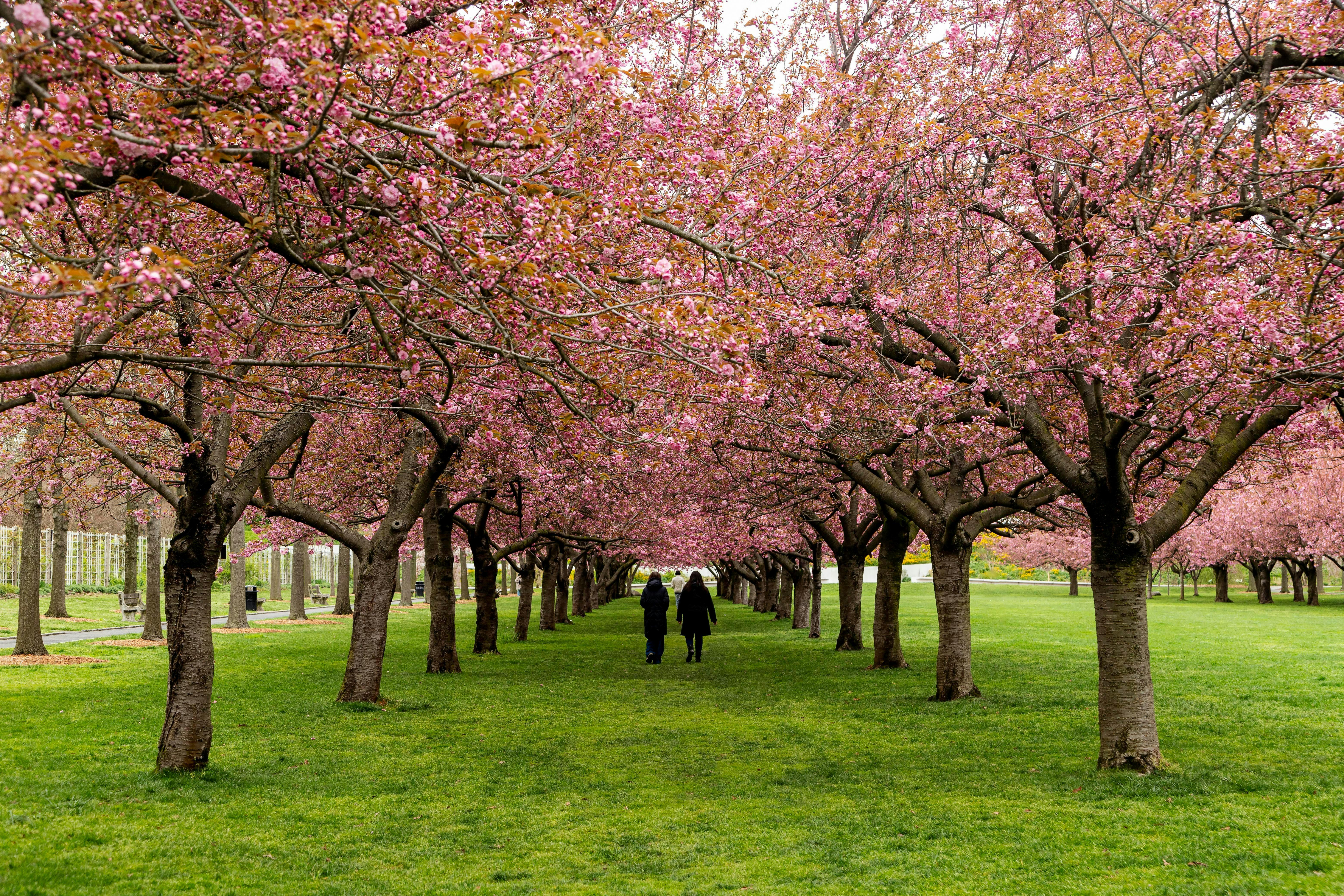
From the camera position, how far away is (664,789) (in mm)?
9820

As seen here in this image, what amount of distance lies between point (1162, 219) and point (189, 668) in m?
10.1

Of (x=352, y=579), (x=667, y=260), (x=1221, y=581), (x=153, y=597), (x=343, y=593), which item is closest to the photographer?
(x=667, y=260)

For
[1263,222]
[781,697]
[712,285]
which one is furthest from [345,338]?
[781,697]

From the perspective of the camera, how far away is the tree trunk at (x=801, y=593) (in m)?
35.0

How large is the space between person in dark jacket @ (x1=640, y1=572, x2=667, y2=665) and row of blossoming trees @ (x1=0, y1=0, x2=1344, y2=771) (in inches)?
243

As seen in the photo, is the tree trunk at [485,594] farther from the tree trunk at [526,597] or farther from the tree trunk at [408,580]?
the tree trunk at [408,580]

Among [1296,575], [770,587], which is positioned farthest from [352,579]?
[1296,575]

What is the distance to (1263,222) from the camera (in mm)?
9938

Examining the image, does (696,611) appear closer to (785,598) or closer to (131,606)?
(131,606)

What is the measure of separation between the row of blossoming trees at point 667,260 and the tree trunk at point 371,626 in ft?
0.18

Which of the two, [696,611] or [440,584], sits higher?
[440,584]

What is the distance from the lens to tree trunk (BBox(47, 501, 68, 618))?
2308 centimetres

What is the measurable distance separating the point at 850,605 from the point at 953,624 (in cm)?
900

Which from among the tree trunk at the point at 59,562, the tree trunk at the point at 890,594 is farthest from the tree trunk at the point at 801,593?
the tree trunk at the point at 59,562
